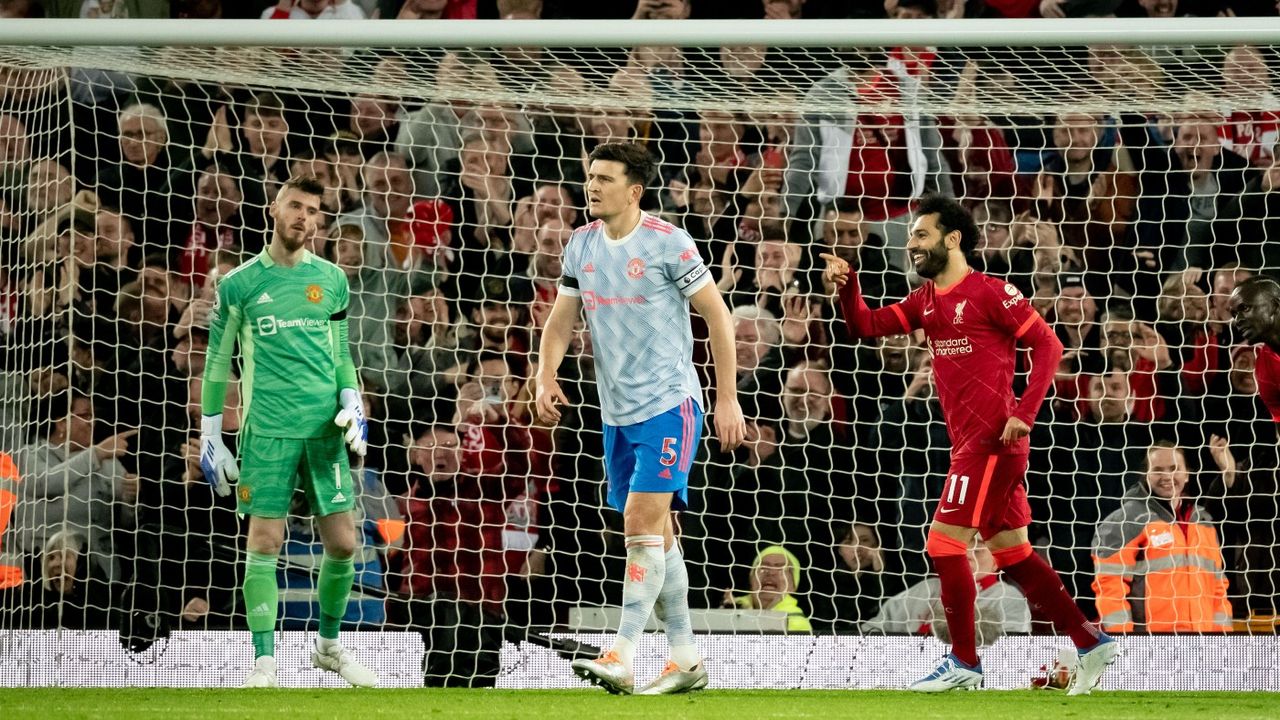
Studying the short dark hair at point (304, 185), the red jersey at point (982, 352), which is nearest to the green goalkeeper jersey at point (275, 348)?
the short dark hair at point (304, 185)

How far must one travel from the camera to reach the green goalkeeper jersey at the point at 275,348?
6055 mm

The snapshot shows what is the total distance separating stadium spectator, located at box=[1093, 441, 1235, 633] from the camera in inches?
278

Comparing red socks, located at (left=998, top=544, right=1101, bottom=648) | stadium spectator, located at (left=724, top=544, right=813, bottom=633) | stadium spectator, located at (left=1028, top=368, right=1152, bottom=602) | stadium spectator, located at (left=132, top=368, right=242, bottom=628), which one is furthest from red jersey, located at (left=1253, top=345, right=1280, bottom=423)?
stadium spectator, located at (left=132, top=368, right=242, bottom=628)

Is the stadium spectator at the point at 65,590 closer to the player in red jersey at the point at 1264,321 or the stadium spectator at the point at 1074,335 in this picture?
the stadium spectator at the point at 1074,335

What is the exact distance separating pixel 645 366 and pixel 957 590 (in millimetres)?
1539

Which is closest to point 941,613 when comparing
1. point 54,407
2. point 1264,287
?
point 1264,287

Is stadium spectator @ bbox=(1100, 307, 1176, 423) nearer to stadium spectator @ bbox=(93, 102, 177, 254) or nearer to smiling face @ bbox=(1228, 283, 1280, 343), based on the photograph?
smiling face @ bbox=(1228, 283, 1280, 343)

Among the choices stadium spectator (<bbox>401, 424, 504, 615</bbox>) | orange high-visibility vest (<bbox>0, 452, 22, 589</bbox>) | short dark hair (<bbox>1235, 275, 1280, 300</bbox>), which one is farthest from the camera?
stadium spectator (<bbox>401, 424, 504, 615</bbox>)

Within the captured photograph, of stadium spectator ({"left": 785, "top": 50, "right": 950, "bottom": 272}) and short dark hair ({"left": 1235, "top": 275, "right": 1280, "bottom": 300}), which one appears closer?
short dark hair ({"left": 1235, "top": 275, "right": 1280, "bottom": 300})

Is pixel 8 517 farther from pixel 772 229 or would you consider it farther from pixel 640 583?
pixel 772 229

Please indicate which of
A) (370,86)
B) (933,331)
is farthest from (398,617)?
(933,331)

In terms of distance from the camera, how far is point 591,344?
812cm

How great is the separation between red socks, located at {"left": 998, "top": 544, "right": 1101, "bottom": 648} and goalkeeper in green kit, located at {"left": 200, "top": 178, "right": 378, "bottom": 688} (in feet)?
8.31

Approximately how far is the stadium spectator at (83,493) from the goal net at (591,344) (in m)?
0.03
